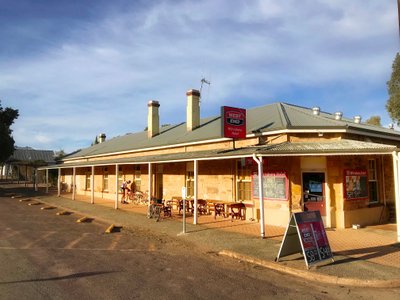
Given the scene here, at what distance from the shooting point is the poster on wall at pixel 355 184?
1305 cm

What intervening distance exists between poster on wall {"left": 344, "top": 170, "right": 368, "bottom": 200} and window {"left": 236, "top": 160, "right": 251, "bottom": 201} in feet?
12.4

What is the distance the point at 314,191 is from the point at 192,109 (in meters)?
9.80

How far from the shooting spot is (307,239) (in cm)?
806

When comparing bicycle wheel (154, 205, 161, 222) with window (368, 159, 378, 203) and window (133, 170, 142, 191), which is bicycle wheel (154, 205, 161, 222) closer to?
window (133, 170, 142, 191)

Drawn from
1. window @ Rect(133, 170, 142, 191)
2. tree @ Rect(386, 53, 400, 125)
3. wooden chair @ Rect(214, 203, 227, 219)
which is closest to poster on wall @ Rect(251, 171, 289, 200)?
wooden chair @ Rect(214, 203, 227, 219)

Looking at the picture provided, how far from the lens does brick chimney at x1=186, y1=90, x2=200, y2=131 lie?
20812 millimetres

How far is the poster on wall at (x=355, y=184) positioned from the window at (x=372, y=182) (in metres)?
0.72

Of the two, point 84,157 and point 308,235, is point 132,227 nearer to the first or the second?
point 308,235

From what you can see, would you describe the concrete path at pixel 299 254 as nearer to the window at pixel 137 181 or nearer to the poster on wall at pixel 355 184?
the poster on wall at pixel 355 184

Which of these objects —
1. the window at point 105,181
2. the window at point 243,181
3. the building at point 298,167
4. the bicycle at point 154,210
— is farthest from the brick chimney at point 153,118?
the window at point 243,181

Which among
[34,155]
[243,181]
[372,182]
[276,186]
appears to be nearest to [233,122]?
[243,181]

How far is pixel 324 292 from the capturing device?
6.49 metres

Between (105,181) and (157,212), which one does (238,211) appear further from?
(105,181)

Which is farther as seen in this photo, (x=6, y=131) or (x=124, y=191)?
(x=6, y=131)
